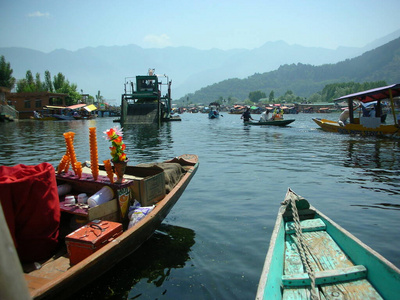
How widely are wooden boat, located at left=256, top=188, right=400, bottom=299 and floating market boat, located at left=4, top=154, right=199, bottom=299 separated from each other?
2223mm

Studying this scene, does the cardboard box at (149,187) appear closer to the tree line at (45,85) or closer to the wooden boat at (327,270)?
the wooden boat at (327,270)

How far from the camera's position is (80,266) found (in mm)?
3883

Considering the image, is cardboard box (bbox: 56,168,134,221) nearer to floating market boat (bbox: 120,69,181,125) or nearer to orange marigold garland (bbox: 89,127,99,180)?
orange marigold garland (bbox: 89,127,99,180)

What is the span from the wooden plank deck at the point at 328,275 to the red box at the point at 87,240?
2.65 m

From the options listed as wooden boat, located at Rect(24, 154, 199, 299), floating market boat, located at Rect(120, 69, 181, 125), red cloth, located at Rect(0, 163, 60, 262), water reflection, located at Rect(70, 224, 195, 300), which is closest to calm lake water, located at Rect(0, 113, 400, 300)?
water reflection, located at Rect(70, 224, 195, 300)

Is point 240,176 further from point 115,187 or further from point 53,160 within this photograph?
point 53,160

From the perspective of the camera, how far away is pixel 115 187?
567cm

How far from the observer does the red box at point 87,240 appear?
4.46m

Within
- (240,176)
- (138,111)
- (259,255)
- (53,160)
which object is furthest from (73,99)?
(259,255)

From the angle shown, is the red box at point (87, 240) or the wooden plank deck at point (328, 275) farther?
the red box at point (87, 240)

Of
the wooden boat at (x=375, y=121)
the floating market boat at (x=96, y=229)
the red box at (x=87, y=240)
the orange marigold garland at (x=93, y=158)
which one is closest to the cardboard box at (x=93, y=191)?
the floating market boat at (x=96, y=229)

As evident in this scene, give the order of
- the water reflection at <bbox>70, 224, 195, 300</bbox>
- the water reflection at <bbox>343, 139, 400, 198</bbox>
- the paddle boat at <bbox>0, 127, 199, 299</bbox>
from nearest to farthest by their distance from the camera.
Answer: the paddle boat at <bbox>0, 127, 199, 299</bbox> → the water reflection at <bbox>70, 224, 195, 300</bbox> → the water reflection at <bbox>343, 139, 400, 198</bbox>

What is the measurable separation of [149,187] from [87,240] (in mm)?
2025

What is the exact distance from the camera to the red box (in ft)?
14.6
